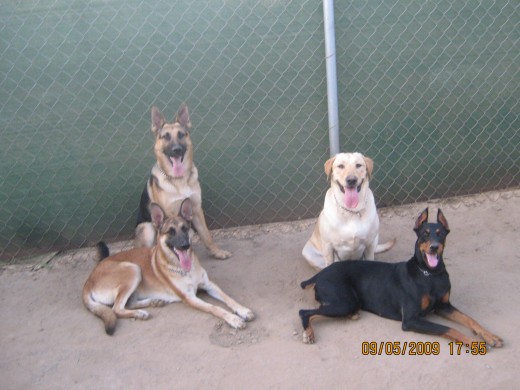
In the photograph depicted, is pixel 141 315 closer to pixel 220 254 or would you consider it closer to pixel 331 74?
pixel 220 254

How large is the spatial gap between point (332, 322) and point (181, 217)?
4.40 ft

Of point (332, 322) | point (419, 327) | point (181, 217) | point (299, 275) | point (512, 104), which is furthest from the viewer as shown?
point (512, 104)

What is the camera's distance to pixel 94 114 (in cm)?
482

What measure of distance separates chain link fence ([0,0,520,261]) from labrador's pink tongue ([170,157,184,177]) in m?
0.52

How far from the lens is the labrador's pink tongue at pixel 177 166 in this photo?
4.52 m

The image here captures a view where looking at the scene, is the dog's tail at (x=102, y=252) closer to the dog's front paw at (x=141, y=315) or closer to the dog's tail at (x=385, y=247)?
the dog's front paw at (x=141, y=315)

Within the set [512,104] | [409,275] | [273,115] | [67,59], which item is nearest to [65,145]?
[67,59]

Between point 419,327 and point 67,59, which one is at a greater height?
point 419,327

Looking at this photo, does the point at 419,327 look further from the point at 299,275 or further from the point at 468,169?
the point at 468,169

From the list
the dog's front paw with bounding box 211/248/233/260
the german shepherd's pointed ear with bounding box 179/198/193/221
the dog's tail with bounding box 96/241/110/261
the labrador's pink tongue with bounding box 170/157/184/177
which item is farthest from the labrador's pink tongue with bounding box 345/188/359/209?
the dog's tail with bounding box 96/241/110/261

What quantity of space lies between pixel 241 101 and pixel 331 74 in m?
0.83

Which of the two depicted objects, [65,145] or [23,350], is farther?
[65,145]

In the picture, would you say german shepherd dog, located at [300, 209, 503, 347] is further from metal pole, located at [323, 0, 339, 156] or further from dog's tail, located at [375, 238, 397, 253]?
metal pole, located at [323, 0, 339, 156]
